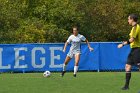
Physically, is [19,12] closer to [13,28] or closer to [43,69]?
[13,28]

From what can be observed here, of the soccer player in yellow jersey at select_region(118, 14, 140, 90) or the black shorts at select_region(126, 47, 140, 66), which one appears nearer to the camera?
the soccer player in yellow jersey at select_region(118, 14, 140, 90)

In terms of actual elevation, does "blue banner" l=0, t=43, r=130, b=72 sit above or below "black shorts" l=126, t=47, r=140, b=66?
below

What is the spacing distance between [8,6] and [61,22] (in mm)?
3513

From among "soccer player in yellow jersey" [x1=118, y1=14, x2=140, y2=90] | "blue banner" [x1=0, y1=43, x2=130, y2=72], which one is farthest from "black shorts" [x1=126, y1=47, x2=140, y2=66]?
"blue banner" [x1=0, y1=43, x2=130, y2=72]

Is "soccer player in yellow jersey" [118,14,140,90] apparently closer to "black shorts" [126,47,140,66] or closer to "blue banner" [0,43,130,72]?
"black shorts" [126,47,140,66]

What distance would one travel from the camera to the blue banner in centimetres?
2045

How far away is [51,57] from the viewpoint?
20750 mm

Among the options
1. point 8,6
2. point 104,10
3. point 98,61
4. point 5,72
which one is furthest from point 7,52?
point 104,10

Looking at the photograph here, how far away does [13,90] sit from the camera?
11844mm

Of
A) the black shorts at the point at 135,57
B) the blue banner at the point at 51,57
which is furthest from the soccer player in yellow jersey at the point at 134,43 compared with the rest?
the blue banner at the point at 51,57

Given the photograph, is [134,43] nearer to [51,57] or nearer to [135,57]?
[135,57]

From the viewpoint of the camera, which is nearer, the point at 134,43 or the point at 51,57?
the point at 134,43

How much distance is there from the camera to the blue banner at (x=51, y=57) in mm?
20453

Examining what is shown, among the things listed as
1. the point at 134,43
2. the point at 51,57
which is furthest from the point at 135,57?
the point at 51,57
